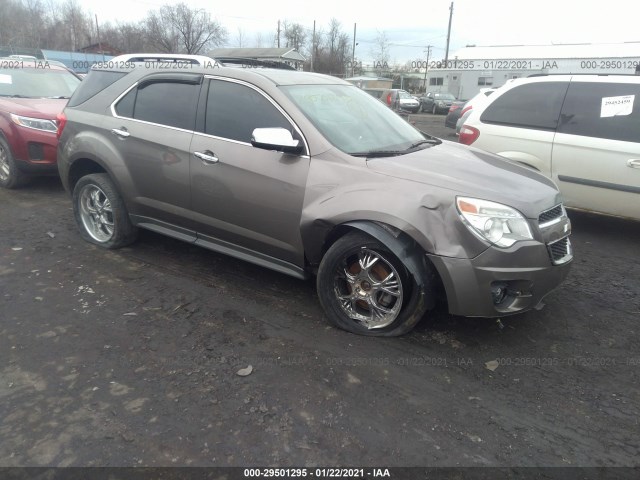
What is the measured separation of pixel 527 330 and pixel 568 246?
68 centimetres

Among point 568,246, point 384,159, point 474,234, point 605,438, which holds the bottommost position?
point 605,438

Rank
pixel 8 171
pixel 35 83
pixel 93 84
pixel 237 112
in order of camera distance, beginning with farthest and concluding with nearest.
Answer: pixel 35 83, pixel 8 171, pixel 93 84, pixel 237 112

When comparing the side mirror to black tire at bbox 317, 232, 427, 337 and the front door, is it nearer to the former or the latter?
the front door

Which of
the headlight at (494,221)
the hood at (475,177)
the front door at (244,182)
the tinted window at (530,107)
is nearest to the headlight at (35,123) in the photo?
the front door at (244,182)

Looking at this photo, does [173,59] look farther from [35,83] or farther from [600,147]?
[600,147]

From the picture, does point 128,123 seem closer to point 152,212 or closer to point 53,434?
point 152,212

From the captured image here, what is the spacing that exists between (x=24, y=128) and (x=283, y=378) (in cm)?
562

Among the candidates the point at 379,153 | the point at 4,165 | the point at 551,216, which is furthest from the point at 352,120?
the point at 4,165

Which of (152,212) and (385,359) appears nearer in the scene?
(385,359)

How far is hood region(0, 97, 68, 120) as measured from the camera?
644 centimetres

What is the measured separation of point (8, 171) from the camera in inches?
265

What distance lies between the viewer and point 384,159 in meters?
3.32

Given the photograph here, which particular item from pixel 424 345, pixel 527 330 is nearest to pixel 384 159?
pixel 424 345

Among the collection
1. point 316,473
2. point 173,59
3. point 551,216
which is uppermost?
point 173,59
